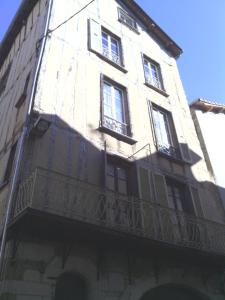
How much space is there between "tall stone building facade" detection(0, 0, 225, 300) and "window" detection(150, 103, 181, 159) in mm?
50

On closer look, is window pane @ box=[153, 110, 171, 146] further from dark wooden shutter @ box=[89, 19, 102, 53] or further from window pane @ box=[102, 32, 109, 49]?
window pane @ box=[102, 32, 109, 49]

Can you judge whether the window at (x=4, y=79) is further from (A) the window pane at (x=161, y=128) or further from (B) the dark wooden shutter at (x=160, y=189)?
(B) the dark wooden shutter at (x=160, y=189)

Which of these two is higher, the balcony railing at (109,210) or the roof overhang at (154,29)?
the roof overhang at (154,29)

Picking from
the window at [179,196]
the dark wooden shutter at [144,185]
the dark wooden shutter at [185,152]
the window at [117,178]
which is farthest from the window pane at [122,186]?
the dark wooden shutter at [185,152]

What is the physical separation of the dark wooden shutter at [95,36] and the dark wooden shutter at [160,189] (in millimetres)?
4958

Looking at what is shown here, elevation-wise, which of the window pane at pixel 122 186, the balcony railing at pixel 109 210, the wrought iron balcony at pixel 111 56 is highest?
the wrought iron balcony at pixel 111 56

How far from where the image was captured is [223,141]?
14.3 meters

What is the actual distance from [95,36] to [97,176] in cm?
622

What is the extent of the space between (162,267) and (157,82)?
8.02 m

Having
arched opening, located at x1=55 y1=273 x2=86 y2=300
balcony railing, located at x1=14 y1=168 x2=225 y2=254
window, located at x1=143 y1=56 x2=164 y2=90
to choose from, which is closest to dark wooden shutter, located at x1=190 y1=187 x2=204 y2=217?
balcony railing, located at x1=14 y1=168 x2=225 y2=254

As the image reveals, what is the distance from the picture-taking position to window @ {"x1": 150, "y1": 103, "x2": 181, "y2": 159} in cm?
1060

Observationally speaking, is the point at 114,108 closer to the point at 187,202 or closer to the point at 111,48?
the point at 111,48

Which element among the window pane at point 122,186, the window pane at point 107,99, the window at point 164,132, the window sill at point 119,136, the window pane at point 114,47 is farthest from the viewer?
the window pane at point 114,47

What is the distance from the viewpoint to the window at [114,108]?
958 centimetres
